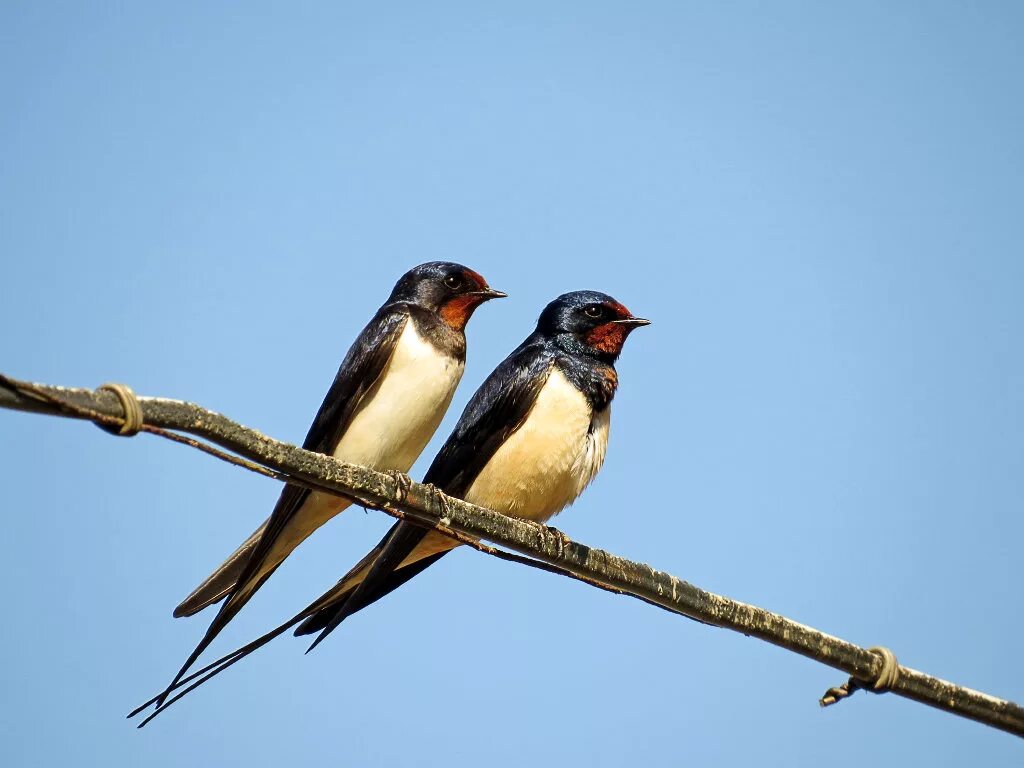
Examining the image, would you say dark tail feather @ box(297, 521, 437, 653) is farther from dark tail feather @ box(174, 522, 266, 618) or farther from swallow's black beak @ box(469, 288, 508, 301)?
swallow's black beak @ box(469, 288, 508, 301)

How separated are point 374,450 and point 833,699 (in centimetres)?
245

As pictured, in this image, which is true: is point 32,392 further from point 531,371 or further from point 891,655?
point 531,371

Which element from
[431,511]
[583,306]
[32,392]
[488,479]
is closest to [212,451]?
[32,392]

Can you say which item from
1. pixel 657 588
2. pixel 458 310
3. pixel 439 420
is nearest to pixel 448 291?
pixel 458 310

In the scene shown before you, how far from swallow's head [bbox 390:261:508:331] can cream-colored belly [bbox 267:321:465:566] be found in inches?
12.5

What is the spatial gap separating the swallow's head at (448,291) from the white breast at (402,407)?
286mm

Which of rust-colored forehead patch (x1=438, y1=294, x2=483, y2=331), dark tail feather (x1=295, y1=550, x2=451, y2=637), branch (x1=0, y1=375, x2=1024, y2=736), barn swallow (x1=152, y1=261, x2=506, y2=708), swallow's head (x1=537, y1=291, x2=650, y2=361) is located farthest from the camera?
rust-colored forehead patch (x1=438, y1=294, x2=483, y2=331)

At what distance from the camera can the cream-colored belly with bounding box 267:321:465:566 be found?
19.2 ft

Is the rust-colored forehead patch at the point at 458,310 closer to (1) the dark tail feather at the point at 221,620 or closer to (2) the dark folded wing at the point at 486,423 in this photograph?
(2) the dark folded wing at the point at 486,423

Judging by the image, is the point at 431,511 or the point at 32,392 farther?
the point at 431,511

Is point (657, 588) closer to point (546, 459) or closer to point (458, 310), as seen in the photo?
point (546, 459)

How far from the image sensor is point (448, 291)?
20.5 feet

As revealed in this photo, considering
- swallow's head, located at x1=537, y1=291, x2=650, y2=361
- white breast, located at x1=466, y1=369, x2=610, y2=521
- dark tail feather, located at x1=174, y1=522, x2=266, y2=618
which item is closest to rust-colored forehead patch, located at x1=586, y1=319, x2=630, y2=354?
swallow's head, located at x1=537, y1=291, x2=650, y2=361

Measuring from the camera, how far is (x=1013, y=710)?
4121mm
